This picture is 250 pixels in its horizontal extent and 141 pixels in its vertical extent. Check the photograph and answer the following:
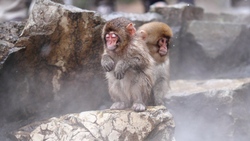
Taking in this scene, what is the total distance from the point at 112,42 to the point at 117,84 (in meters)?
0.55

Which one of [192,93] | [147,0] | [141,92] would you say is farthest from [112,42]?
[147,0]

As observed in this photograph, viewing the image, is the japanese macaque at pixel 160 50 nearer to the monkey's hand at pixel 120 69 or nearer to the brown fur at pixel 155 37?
the brown fur at pixel 155 37

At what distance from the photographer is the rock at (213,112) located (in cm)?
627

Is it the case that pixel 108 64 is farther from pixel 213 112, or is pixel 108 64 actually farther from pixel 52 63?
pixel 213 112

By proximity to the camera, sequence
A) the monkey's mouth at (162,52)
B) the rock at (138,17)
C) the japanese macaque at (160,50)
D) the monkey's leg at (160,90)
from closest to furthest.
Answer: the monkey's leg at (160,90) < the japanese macaque at (160,50) < the monkey's mouth at (162,52) < the rock at (138,17)

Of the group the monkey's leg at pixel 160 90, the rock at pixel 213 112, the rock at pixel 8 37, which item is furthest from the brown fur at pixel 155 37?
the rock at pixel 8 37

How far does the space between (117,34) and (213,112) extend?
2.07m

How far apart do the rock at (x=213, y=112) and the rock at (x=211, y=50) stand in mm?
1283

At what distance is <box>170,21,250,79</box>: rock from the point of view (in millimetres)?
7973

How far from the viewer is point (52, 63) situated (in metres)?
6.00

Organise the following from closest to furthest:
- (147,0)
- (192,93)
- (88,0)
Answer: (192,93) < (147,0) < (88,0)

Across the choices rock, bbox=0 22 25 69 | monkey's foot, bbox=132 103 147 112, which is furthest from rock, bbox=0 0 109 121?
monkey's foot, bbox=132 103 147 112

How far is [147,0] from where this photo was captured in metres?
10.1

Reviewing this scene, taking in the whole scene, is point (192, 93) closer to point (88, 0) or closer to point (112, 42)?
point (112, 42)
